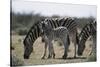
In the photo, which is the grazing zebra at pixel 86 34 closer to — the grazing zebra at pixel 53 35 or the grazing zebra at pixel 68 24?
the grazing zebra at pixel 68 24

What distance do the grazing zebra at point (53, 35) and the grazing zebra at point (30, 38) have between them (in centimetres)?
8

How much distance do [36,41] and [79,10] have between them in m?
0.74

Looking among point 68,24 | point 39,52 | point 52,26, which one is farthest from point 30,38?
point 68,24

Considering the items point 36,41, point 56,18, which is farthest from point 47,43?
point 56,18

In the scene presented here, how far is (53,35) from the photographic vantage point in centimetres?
269

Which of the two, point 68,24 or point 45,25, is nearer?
point 45,25

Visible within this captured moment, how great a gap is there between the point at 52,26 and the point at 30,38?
13.0 inches

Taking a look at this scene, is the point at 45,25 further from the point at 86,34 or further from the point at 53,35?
the point at 86,34

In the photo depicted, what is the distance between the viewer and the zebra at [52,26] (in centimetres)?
257

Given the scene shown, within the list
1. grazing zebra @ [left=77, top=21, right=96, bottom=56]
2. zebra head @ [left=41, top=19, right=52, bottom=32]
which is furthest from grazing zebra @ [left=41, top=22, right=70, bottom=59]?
grazing zebra @ [left=77, top=21, right=96, bottom=56]

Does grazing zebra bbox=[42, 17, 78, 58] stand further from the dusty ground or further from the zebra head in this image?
the dusty ground

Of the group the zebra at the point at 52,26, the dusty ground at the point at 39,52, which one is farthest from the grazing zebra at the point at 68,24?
the dusty ground at the point at 39,52
